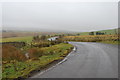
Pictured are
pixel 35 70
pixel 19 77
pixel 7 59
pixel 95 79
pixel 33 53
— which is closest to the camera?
pixel 95 79

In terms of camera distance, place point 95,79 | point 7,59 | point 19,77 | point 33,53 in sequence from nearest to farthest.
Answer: point 95,79, point 19,77, point 7,59, point 33,53

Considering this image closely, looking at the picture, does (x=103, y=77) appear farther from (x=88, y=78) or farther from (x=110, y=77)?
(x=88, y=78)

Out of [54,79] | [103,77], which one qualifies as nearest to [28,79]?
[54,79]

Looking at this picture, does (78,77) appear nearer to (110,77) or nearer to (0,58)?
(110,77)

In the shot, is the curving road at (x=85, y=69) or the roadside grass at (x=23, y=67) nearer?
the curving road at (x=85, y=69)

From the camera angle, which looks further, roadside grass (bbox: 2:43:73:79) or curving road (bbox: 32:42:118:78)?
roadside grass (bbox: 2:43:73:79)

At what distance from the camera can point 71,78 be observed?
6.01m

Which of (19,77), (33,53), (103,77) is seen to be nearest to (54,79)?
(19,77)

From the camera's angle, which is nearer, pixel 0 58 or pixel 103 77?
pixel 103 77

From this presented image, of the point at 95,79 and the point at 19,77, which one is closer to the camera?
the point at 95,79

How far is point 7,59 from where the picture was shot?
39.0ft

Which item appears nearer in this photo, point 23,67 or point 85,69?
point 85,69

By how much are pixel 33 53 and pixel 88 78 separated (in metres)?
9.43

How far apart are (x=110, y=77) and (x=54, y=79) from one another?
2.74 m
